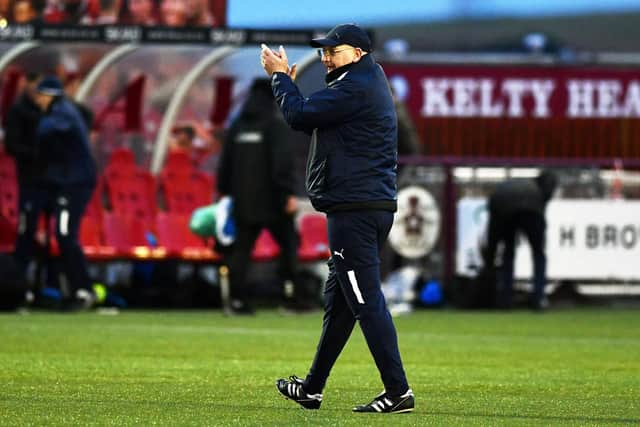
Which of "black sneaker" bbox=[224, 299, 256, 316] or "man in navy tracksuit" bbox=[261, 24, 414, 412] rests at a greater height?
"man in navy tracksuit" bbox=[261, 24, 414, 412]

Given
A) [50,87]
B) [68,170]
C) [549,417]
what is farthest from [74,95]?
[549,417]

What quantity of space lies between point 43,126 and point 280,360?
221 inches

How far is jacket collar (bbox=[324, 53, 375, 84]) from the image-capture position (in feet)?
31.2

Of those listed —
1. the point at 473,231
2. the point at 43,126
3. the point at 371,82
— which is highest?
the point at 371,82

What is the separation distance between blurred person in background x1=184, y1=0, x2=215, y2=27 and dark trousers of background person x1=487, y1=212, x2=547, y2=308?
180 inches

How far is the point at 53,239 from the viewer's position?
2023 centimetres

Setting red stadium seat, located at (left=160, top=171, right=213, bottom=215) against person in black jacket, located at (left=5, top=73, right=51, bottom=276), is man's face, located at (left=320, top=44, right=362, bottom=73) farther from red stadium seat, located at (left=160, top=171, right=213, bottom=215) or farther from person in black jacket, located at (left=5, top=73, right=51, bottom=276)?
red stadium seat, located at (left=160, top=171, right=213, bottom=215)

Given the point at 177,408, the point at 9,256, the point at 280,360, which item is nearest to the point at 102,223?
the point at 9,256

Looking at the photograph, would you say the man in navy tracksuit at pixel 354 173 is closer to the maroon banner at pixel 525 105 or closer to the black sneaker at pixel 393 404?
the black sneaker at pixel 393 404

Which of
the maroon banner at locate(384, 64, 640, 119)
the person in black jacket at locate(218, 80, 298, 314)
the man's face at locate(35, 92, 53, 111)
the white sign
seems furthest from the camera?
the maroon banner at locate(384, 64, 640, 119)

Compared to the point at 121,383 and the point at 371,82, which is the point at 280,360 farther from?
the point at 371,82

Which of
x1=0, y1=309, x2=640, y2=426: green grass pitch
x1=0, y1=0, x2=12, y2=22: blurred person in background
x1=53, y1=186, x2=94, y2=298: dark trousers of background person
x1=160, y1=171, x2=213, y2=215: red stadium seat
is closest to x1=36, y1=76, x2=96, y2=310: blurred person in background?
x1=53, y1=186, x2=94, y2=298: dark trousers of background person

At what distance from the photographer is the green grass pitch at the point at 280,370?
30.3ft

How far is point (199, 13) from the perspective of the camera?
74.7ft
